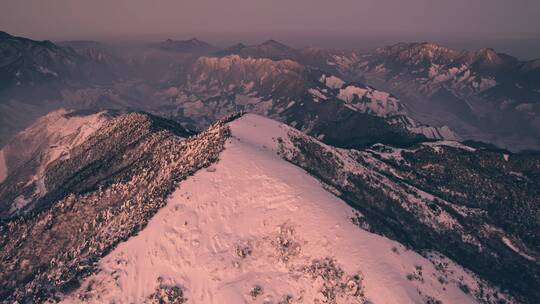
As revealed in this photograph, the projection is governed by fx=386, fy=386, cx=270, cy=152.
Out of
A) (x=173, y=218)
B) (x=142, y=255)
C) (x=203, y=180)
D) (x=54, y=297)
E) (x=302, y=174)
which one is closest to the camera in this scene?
(x=54, y=297)

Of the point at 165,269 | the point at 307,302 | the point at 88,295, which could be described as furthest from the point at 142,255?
the point at 307,302

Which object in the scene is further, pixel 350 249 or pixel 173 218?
pixel 173 218

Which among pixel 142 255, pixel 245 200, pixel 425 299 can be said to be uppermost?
pixel 245 200

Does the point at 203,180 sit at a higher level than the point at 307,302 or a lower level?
higher

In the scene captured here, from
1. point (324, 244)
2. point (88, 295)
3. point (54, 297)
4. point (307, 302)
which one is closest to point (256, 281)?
point (307, 302)

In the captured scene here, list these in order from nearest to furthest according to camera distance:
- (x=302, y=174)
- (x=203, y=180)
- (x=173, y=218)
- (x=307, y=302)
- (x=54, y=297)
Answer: (x=307, y=302)
(x=54, y=297)
(x=173, y=218)
(x=203, y=180)
(x=302, y=174)

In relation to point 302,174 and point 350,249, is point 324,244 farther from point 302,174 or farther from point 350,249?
point 302,174
